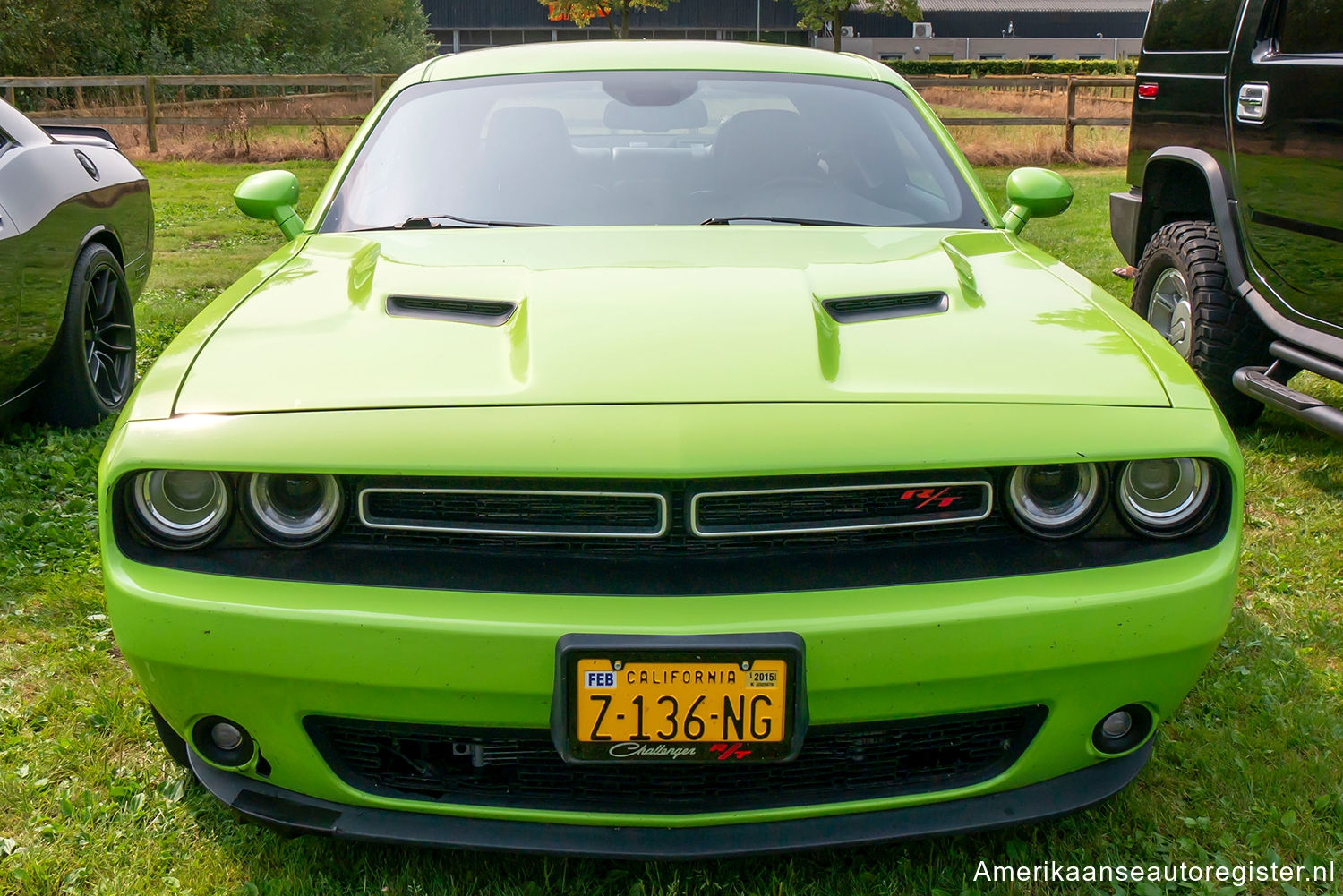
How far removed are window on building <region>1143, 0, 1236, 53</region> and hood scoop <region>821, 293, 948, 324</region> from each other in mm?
2808

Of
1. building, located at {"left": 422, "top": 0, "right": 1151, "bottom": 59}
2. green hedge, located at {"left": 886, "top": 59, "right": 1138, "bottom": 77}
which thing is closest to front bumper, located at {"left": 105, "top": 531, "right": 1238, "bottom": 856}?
green hedge, located at {"left": 886, "top": 59, "right": 1138, "bottom": 77}

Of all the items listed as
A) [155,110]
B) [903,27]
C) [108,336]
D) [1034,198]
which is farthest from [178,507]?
[903,27]

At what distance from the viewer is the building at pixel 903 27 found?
57938 mm

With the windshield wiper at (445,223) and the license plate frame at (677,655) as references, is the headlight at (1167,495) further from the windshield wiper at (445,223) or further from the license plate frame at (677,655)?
the windshield wiper at (445,223)

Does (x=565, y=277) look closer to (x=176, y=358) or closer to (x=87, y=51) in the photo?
(x=176, y=358)

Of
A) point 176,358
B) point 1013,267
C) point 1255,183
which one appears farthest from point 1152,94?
point 176,358

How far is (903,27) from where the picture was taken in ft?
203

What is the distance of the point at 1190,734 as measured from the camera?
8.04 feet

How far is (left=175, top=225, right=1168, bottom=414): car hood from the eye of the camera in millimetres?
1783

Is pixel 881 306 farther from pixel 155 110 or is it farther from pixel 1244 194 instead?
pixel 155 110

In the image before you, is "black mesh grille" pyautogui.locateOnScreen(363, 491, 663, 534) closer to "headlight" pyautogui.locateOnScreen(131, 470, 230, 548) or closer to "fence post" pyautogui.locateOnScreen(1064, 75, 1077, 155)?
"headlight" pyautogui.locateOnScreen(131, 470, 230, 548)

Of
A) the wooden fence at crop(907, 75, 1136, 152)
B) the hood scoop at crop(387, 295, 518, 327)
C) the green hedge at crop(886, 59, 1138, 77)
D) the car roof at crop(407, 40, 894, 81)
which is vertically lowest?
the green hedge at crop(886, 59, 1138, 77)

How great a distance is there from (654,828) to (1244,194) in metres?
3.39

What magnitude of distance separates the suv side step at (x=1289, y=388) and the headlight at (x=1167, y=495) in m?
1.97
